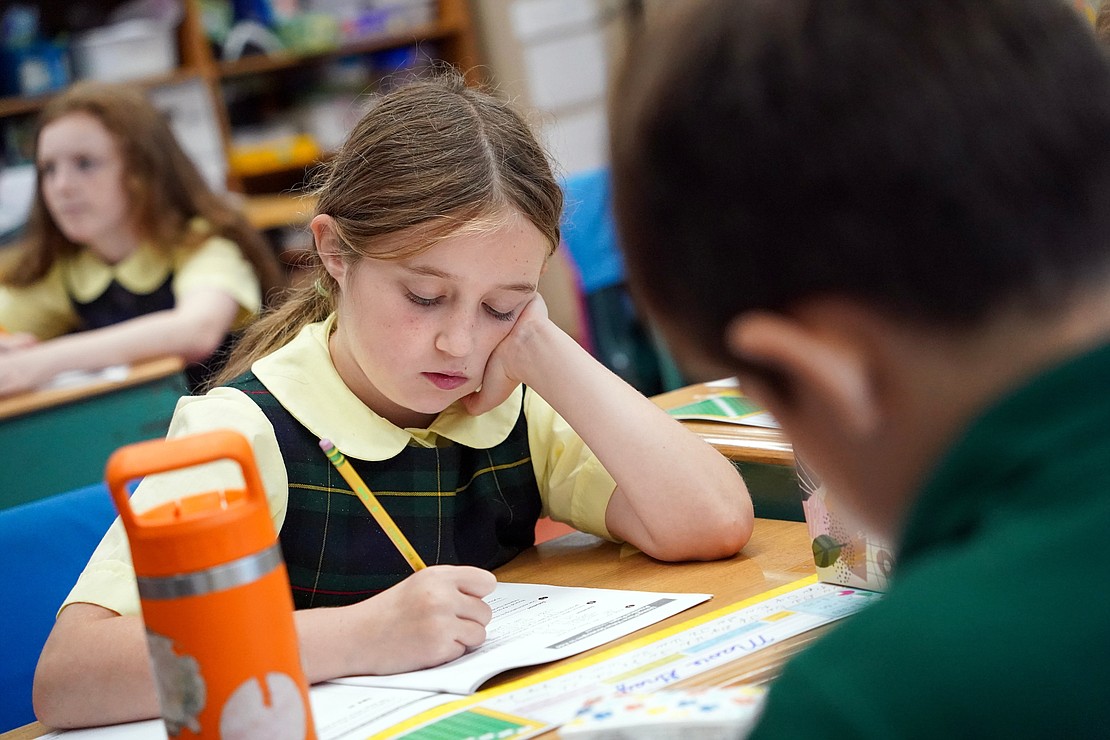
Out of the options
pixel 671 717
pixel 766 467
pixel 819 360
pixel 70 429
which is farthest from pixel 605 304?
pixel 819 360

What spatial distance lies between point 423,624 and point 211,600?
333 mm

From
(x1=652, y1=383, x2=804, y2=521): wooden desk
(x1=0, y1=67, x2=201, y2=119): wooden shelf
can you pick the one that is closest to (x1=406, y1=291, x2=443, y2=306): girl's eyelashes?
(x1=652, y1=383, x2=804, y2=521): wooden desk

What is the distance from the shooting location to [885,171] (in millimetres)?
457

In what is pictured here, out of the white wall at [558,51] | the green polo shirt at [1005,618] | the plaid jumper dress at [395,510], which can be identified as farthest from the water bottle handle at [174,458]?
the white wall at [558,51]

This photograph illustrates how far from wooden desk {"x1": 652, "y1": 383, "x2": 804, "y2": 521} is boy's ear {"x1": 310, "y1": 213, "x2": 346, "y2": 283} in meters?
0.47

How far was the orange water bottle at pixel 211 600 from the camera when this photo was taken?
0.69m

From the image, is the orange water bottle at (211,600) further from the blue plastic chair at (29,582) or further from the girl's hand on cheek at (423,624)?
the blue plastic chair at (29,582)

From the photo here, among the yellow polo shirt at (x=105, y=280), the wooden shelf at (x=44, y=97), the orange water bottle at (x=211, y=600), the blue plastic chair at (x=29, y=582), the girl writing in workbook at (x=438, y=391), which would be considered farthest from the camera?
the wooden shelf at (x=44, y=97)

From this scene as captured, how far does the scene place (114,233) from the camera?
2998 millimetres

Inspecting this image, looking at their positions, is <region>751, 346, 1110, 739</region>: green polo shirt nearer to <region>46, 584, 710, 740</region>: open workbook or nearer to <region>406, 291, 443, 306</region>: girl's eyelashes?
<region>46, 584, 710, 740</region>: open workbook

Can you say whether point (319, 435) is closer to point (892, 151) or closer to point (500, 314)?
point (500, 314)

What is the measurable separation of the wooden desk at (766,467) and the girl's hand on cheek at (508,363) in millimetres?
260

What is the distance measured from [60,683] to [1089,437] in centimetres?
85

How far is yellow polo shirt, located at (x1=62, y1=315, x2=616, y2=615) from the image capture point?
3.55 feet
